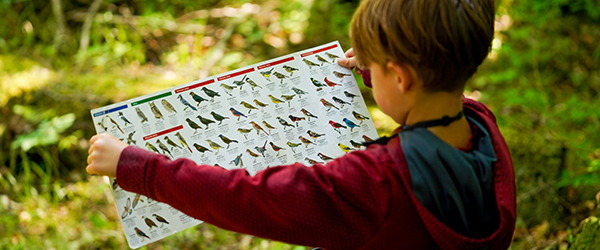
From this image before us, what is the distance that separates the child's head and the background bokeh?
100 cm

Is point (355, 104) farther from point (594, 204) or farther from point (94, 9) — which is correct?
point (94, 9)

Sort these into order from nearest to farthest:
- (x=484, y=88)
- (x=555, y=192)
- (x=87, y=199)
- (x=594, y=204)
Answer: (x=594, y=204) < (x=555, y=192) < (x=87, y=199) < (x=484, y=88)

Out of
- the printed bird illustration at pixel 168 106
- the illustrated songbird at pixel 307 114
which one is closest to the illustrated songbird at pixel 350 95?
the illustrated songbird at pixel 307 114

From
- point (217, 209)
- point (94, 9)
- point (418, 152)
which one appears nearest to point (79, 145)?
point (94, 9)

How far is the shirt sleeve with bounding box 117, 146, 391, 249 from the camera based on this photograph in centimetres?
76

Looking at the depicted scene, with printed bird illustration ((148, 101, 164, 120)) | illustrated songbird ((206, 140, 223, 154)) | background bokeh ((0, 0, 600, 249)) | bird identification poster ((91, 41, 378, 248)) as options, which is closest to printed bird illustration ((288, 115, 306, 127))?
bird identification poster ((91, 41, 378, 248))

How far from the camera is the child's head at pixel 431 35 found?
0.76m

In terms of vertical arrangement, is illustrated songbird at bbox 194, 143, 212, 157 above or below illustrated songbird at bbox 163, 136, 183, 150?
below

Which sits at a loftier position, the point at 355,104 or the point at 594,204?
the point at 355,104

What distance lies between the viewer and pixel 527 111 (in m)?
2.26

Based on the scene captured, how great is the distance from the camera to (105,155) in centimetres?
86

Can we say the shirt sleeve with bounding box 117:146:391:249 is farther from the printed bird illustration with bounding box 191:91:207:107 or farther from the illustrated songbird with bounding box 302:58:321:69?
the illustrated songbird with bounding box 302:58:321:69

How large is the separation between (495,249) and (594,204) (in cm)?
124

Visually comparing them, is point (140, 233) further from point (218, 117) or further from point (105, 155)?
point (218, 117)
